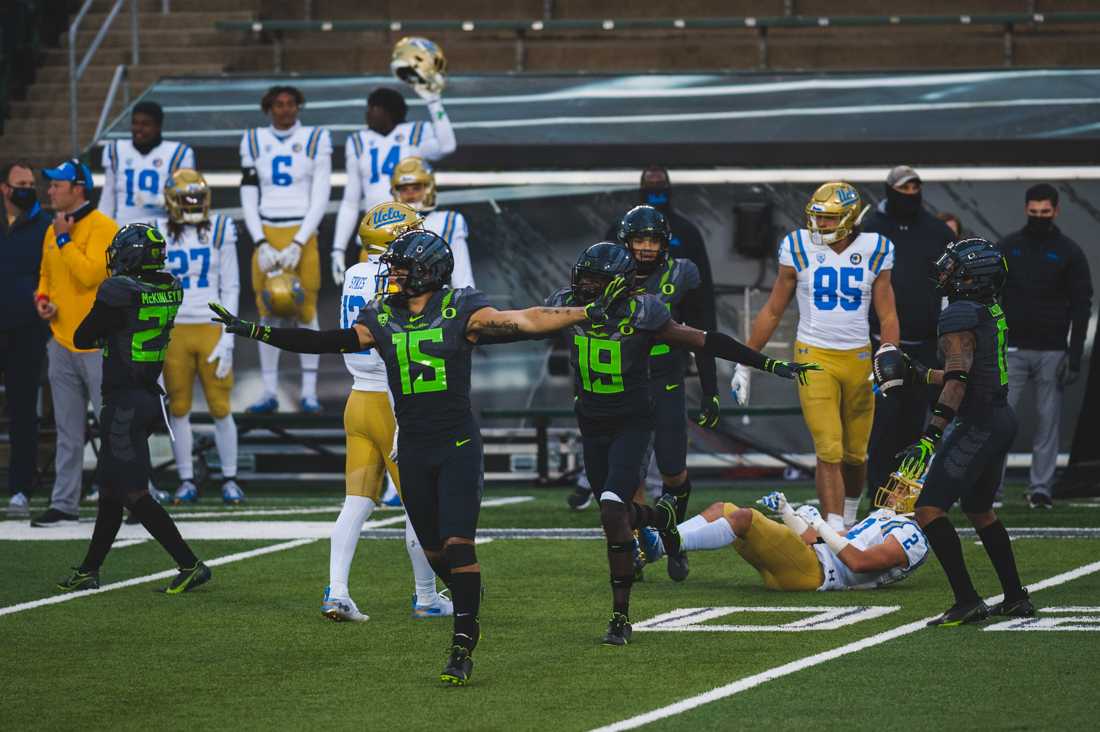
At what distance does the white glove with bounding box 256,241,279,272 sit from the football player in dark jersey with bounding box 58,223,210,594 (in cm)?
449

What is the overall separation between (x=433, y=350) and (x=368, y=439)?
4.54 feet

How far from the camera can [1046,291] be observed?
13141 millimetres

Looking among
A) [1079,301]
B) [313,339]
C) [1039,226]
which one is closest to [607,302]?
[313,339]

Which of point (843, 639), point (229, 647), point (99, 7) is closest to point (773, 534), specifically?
point (843, 639)

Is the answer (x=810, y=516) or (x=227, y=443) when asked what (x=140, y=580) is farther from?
(x=227, y=443)

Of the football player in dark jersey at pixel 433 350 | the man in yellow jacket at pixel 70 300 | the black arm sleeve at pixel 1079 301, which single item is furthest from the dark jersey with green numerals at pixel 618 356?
the black arm sleeve at pixel 1079 301

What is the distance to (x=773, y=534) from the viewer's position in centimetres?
938

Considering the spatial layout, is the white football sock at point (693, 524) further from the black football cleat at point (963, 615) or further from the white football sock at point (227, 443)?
the white football sock at point (227, 443)

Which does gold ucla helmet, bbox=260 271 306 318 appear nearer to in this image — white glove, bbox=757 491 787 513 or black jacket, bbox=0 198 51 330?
black jacket, bbox=0 198 51 330

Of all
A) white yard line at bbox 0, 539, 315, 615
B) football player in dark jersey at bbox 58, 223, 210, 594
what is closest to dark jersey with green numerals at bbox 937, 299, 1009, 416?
football player in dark jersey at bbox 58, 223, 210, 594

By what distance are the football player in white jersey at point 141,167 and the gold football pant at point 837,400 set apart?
549cm

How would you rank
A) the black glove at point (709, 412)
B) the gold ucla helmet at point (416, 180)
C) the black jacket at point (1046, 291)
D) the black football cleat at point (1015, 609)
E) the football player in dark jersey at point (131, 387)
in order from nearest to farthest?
the black football cleat at point (1015, 609), the football player in dark jersey at point (131, 387), the black glove at point (709, 412), the gold ucla helmet at point (416, 180), the black jacket at point (1046, 291)

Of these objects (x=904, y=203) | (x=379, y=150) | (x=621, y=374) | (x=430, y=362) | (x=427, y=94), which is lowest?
(x=621, y=374)

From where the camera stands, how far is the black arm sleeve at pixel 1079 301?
13078 millimetres
